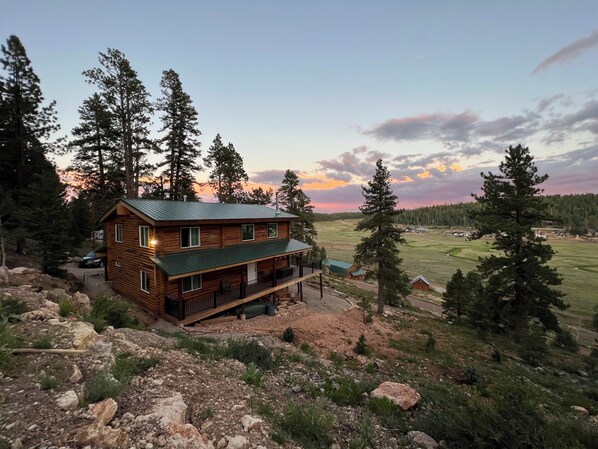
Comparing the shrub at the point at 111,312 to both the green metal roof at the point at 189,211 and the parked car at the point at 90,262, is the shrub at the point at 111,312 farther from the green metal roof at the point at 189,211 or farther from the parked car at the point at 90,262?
the parked car at the point at 90,262

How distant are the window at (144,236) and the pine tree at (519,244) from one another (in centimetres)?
2118

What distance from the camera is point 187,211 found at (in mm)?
16375

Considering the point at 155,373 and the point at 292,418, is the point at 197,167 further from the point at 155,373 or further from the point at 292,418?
the point at 292,418

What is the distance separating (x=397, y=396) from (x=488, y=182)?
16.9 metres

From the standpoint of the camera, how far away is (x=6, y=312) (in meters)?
6.64

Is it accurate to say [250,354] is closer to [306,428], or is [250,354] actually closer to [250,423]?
[250,423]

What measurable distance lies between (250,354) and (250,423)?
13.5ft

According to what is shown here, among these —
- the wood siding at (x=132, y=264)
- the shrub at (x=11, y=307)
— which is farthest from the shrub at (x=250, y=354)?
the wood siding at (x=132, y=264)

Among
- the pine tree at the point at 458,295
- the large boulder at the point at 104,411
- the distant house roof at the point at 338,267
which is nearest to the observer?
the large boulder at the point at 104,411

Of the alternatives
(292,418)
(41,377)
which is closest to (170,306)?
(41,377)

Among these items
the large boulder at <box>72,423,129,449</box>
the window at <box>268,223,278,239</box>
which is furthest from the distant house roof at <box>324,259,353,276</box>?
the large boulder at <box>72,423,129,449</box>

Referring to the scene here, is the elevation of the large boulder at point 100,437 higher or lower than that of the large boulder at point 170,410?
higher

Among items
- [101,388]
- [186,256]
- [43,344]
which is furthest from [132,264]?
[101,388]

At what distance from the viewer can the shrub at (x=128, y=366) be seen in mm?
5077
